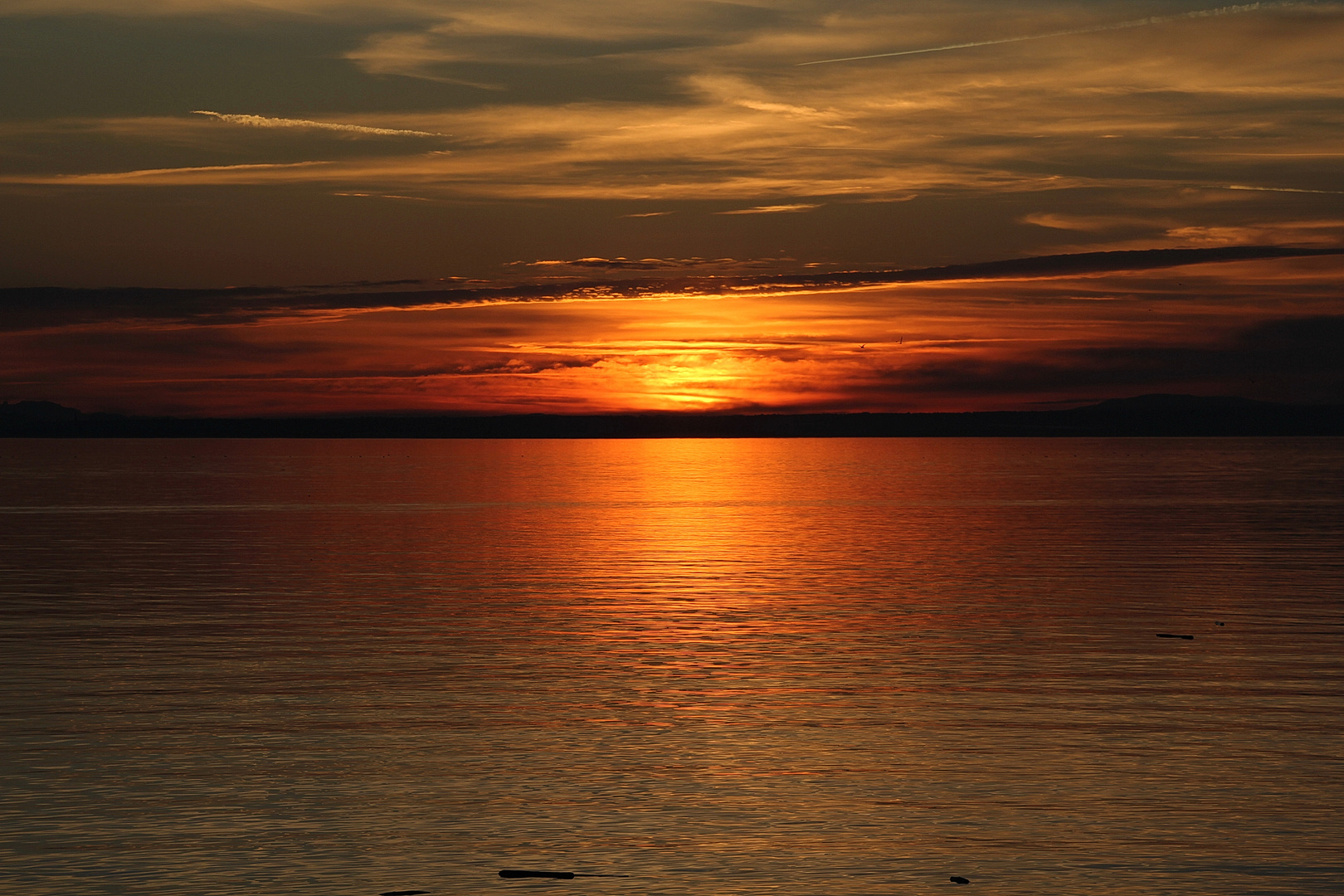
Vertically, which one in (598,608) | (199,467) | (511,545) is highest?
(598,608)

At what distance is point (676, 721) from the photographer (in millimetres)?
21531

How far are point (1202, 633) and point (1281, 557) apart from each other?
20.6 metres

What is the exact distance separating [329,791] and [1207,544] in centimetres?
4514

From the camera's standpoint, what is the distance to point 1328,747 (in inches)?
762

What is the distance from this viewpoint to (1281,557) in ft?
161

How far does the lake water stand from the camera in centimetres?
1456

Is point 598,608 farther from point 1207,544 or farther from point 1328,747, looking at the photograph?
point 1207,544

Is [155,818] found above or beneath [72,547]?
above

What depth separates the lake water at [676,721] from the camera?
14.6 metres

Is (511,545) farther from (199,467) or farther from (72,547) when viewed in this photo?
(199,467)

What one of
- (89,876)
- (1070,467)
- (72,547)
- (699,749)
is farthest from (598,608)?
(1070,467)

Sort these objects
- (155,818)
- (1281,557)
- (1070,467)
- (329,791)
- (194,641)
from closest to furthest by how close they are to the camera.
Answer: (155,818) → (329,791) → (194,641) → (1281,557) → (1070,467)

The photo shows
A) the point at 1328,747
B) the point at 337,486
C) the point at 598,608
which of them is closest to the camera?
the point at 1328,747

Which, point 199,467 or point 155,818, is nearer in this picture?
point 155,818
